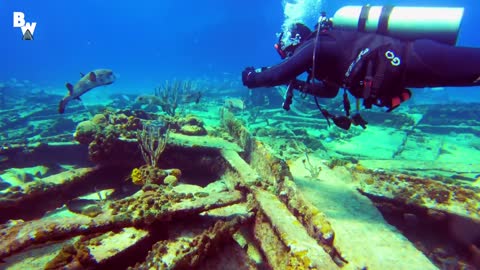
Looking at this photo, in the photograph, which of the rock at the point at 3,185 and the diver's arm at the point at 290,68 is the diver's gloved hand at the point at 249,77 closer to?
the diver's arm at the point at 290,68

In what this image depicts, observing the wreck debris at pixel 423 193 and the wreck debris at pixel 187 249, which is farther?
the wreck debris at pixel 423 193

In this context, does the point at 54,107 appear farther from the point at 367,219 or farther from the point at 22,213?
the point at 367,219

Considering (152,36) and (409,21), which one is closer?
(409,21)

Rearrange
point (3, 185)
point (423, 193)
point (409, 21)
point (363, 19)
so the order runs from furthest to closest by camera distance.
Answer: point (3, 185), point (423, 193), point (363, 19), point (409, 21)

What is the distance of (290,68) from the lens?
3.61 meters

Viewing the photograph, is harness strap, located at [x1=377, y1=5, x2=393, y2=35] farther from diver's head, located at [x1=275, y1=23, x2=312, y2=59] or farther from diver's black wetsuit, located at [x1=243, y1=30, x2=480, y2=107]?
diver's head, located at [x1=275, y1=23, x2=312, y2=59]

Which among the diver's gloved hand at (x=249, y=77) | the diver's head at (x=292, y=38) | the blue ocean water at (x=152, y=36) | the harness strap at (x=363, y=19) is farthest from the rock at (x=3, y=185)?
the blue ocean water at (x=152, y=36)

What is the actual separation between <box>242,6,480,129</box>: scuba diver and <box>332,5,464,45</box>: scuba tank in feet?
0.04

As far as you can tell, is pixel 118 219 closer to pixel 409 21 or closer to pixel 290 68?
pixel 290 68

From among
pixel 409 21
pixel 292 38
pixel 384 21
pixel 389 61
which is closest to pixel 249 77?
pixel 292 38

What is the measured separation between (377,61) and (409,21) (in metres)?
0.84

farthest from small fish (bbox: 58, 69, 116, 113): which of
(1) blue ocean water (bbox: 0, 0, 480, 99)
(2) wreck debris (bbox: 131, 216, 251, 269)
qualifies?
(1) blue ocean water (bbox: 0, 0, 480, 99)

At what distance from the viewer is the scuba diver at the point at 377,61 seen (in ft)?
10.5

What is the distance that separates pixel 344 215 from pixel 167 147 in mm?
3583
